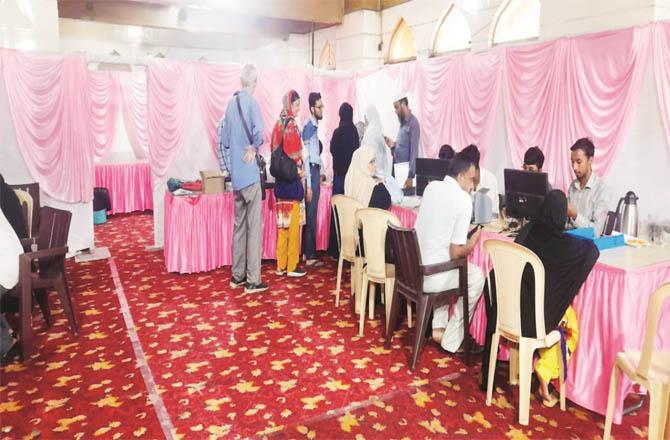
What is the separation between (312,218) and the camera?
550cm

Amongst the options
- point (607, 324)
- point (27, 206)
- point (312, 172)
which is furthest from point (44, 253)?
point (607, 324)

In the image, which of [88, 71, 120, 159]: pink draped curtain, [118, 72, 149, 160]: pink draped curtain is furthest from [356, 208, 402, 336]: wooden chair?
[88, 71, 120, 159]: pink draped curtain

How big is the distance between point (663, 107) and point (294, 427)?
369 cm

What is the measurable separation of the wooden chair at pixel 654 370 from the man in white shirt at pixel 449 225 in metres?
1.11

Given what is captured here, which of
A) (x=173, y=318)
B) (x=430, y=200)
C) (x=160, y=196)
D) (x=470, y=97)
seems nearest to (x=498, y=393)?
(x=430, y=200)

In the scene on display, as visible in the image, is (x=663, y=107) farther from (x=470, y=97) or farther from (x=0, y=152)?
(x=0, y=152)

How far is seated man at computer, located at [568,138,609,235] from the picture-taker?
359 centimetres

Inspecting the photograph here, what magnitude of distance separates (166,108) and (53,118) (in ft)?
3.96

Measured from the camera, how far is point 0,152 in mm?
5480

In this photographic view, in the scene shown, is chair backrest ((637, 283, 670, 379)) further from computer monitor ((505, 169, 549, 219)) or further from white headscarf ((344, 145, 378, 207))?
white headscarf ((344, 145, 378, 207))

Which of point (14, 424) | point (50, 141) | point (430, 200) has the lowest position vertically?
point (14, 424)

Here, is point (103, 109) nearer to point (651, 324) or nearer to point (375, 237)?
point (375, 237)

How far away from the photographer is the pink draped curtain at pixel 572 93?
4.23 metres

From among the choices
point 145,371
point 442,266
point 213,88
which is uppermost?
point 213,88
